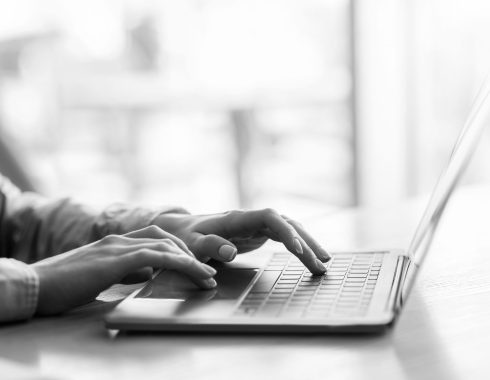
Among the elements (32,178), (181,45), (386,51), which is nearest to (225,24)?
(181,45)

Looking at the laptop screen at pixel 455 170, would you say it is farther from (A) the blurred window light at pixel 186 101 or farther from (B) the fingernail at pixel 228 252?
(A) the blurred window light at pixel 186 101

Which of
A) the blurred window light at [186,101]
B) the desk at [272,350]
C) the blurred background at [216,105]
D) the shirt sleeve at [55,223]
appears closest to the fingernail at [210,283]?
the desk at [272,350]

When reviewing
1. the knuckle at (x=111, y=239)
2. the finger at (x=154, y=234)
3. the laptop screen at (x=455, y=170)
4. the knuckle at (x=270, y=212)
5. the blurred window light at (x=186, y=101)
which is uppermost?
the laptop screen at (x=455, y=170)

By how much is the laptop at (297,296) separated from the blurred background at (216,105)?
2.41m

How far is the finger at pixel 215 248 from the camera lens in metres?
0.87

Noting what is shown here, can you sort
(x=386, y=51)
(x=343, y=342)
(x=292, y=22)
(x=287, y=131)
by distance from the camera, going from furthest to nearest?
(x=287, y=131)
(x=292, y=22)
(x=386, y=51)
(x=343, y=342)

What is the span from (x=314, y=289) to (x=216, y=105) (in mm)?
3014

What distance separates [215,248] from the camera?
0.88m

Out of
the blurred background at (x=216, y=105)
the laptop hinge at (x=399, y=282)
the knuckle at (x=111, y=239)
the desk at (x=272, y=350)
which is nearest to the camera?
the desk at (x=272, y=350)

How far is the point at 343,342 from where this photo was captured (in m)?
0.65

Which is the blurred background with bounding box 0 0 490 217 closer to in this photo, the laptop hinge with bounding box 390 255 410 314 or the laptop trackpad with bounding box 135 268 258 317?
the laptop hinge with bounding box 390 255 410 314

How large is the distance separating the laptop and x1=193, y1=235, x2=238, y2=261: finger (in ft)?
0.07

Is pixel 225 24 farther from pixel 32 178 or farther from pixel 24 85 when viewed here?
pixel 32 178

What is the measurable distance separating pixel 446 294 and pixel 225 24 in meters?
2.98
